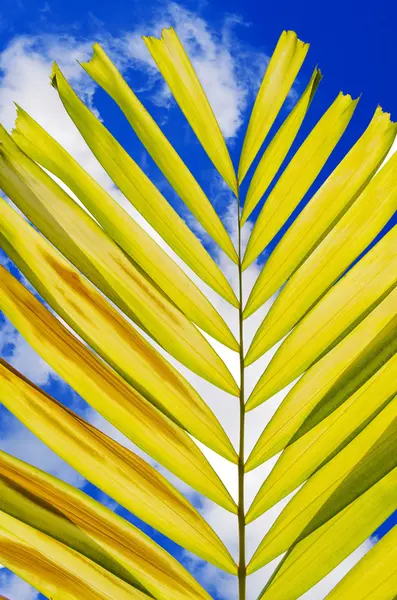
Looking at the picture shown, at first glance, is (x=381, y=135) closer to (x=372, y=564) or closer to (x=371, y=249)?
(x=371, y=249)

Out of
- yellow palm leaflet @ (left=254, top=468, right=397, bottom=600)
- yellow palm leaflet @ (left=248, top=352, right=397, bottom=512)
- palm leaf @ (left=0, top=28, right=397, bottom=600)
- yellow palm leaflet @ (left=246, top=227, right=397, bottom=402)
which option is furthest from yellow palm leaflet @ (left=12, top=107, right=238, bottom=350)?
yellow palm leaflet @ (left=254, top=468, right=397, bottom=600)

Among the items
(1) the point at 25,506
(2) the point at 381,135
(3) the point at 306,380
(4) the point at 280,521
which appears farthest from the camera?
(2) the point at 381,135

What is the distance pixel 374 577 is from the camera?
83cm

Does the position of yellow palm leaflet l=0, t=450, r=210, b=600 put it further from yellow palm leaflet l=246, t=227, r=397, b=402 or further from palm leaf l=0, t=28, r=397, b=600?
yellow palm leaflet l=246, t=227, r=397, b=402

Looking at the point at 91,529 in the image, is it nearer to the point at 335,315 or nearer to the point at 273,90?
the point at 335,315

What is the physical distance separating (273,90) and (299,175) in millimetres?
246

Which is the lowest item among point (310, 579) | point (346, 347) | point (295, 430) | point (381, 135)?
point (310, 579)

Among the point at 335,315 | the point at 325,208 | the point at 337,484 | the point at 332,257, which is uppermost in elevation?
the point at 325,208

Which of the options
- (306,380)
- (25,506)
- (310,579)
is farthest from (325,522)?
(25,506)

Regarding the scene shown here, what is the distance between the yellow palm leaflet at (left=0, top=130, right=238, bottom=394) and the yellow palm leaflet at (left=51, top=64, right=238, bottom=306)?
0.14 m

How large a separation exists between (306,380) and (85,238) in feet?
1.36

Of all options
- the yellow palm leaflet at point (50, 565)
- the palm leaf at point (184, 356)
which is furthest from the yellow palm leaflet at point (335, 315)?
Result: the yellow palm leaflet at point (50, 565)

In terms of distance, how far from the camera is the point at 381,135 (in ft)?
4.27

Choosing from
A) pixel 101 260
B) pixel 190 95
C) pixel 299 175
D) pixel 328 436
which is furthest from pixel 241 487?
pixel 190 95
